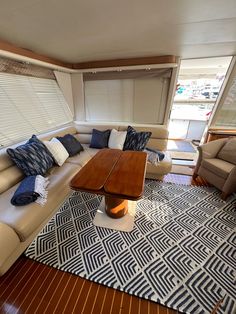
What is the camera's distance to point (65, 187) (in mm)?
1933

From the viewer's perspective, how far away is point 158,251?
1510mm

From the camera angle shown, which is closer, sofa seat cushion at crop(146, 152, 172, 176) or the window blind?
sofa seat cushion at crop(146, 152, 172, 176)

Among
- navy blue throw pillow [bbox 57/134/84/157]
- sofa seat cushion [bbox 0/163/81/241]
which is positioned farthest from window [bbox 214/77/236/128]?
sofa seat cushion [bbox 0/163/81/241]

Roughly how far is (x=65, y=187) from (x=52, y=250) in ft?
2.32

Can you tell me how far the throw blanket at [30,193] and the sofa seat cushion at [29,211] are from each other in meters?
0.05

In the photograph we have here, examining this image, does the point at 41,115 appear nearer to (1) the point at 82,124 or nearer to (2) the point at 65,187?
(1) the point at 82,124

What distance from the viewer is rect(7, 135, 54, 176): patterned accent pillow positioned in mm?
1859

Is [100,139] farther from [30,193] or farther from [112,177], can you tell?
[30,193]

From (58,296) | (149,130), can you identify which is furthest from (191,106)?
(58,296)

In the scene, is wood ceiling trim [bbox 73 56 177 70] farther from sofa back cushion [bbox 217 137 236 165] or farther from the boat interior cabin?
sofa back cushion [bbox 217 137 236 165]

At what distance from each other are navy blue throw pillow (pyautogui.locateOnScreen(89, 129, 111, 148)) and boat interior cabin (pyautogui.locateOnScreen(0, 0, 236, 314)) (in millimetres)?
21

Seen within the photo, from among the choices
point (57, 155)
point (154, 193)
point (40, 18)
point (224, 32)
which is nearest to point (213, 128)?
point (224, 32)

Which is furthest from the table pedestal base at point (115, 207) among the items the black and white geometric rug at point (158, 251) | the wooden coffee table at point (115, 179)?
the black and white geometric rug at point (158, 251)

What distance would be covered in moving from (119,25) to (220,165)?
2384mm
